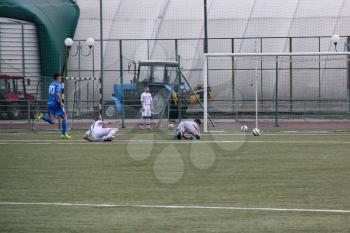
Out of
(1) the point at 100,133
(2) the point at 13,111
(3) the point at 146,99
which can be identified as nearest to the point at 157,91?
(3) the point at 146,99

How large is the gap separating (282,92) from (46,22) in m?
12.9

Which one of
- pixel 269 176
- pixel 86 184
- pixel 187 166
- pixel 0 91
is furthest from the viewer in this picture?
pixel 0 91

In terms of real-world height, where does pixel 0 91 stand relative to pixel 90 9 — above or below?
below

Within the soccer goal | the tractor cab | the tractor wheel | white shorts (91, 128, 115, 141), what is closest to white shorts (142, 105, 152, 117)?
the soccer goal

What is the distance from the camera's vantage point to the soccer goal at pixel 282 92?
123 ft

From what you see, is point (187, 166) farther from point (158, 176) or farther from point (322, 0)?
point (322, 0)

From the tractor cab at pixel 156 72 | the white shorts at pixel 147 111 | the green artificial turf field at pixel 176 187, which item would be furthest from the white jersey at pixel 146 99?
the green artificial turf field at pixel 176 187

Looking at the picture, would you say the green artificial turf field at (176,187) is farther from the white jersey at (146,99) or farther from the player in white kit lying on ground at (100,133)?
the white jersey at (146,99)

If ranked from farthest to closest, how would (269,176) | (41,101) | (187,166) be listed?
1. (41,101)
2. (187,166)
3. (269,176)

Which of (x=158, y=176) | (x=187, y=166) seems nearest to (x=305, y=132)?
(x=187, y=166)

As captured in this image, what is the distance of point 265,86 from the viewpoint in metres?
41.7

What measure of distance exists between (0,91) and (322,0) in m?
16.8

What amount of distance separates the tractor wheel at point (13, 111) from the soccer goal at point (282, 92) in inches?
320

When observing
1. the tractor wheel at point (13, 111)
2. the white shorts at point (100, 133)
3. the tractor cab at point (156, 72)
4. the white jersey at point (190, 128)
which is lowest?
the white shorts at point (100, 133)
